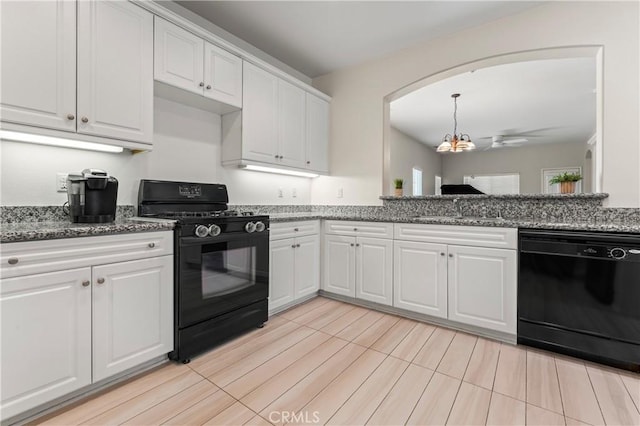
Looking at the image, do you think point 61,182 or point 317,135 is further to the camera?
point 317,135

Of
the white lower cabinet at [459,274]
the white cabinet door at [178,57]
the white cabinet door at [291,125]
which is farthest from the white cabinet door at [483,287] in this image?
the white cabinet door at [178,57]

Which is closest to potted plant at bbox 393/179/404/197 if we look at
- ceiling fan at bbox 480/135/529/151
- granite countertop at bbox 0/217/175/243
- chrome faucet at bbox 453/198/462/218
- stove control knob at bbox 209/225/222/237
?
chrome faucet at bbox 453/198/462/218

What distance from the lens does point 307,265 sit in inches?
118

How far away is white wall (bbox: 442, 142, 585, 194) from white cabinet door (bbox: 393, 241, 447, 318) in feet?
23.3

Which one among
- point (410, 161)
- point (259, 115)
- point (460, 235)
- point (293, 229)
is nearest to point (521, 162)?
point (410, 161)

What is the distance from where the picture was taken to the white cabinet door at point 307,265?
2.89 metres

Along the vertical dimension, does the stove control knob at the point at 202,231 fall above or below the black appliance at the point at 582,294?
above

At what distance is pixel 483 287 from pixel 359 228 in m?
1.16

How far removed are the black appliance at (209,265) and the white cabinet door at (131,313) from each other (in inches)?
2.9

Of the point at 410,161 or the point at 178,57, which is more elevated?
the point at 410,161

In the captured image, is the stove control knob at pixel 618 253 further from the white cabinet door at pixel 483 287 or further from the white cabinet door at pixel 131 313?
the white cabinet door at pixel 131 313

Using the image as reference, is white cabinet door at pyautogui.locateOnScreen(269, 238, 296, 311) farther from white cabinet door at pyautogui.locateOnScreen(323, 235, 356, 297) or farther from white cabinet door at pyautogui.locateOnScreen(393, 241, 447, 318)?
white cabinet door at pyautogui.locateOnScreen(393, 241, 447, 318)

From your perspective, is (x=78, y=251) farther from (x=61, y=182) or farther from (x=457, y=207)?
(x=457, y=207)

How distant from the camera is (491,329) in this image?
2.24 m
